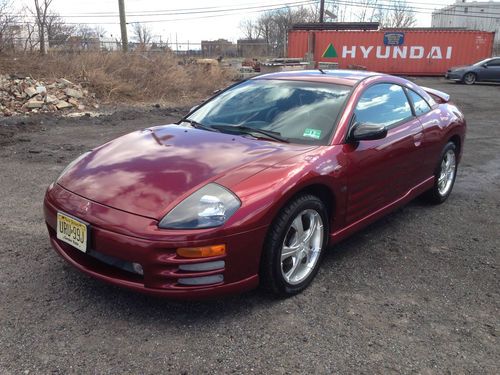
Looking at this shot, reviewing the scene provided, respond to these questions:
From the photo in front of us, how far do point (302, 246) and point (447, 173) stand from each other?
2775 mm

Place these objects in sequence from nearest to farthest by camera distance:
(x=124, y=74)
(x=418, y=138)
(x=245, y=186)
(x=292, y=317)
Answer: (x=245, y=186) → (x=292, y=317) → (x=418, y=138) → (x=124, y=74)

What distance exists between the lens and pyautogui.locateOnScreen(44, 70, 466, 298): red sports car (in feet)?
8.17

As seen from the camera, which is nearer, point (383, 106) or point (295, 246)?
point (295, 246)

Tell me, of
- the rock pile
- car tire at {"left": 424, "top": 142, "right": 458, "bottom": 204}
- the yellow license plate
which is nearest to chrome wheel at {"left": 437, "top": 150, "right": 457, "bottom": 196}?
car tire at {"left": 424, "top": 142, "right": 458, "bottom": 204}

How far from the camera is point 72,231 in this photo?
2.69 meters

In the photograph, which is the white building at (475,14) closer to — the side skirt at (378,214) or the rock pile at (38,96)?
the rock pile at (38,96)

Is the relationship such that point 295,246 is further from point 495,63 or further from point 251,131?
point 495,63

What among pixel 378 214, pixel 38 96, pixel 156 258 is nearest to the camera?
pixel 156 258

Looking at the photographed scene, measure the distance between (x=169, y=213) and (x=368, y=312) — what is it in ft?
4.57

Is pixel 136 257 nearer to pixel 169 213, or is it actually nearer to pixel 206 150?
pixel 169 213

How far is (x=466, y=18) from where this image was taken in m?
78.9

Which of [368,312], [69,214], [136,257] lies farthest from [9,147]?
[368,312]

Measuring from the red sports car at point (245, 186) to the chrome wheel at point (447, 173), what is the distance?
2.29 ft

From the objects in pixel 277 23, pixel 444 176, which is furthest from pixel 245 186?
pixel 277 23
